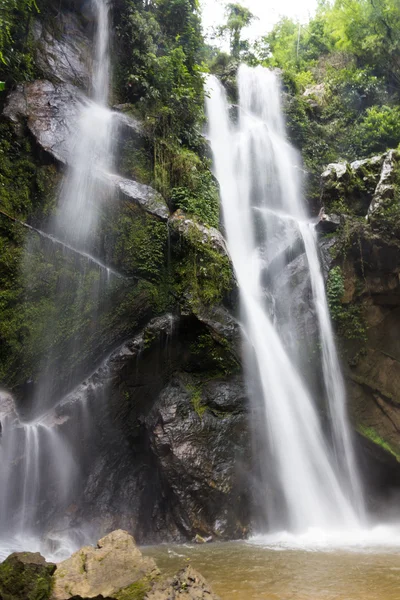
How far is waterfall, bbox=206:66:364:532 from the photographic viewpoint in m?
7.66

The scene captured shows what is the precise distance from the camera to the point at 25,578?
3781mm

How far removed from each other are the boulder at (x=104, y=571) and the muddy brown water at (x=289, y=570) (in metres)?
0.83

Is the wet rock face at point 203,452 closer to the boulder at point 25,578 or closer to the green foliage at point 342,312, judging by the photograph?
the green foliage at point 342,312

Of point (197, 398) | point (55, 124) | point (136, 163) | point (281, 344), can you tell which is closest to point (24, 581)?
point (197, 398)

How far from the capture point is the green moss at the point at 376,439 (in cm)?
864

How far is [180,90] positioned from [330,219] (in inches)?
220

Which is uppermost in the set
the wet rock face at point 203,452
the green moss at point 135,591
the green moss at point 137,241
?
the green moss at point 137,241

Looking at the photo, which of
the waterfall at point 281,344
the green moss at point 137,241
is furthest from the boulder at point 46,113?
the waterfall at point 281,344

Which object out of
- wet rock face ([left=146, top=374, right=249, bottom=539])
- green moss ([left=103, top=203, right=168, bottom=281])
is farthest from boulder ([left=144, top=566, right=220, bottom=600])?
green moss ([left=103, top=203, right=168, bottom=281])

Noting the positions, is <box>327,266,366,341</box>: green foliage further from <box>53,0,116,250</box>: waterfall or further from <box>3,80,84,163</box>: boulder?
<box>3,80,84,163</box>: boulder

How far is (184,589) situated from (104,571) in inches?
34.2

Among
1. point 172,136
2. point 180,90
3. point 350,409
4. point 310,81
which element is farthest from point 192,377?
point 310,81

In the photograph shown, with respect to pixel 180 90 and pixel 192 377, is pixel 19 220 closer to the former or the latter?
pixel 192 377

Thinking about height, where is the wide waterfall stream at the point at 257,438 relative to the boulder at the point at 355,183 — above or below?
Result: below
